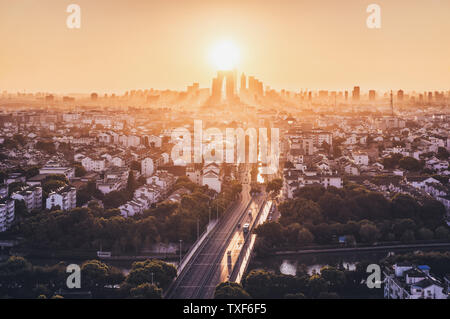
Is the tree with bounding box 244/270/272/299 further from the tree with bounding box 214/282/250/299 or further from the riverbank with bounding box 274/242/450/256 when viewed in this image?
the riverbank with bounding box 274/242/450/256

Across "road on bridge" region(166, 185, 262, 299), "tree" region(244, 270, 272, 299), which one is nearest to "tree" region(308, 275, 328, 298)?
"tree" region(244, 270, 272, 299)

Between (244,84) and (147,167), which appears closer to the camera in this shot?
(147,167)

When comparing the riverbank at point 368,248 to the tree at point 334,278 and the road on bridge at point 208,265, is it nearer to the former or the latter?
the road on bridge at point 208,265

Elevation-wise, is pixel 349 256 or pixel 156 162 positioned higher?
pixel 156 162

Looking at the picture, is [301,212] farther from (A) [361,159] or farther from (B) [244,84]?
(B) [244,84]

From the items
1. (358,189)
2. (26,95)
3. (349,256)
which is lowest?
(349,256)

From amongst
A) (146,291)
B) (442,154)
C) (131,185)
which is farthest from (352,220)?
(442,154)
